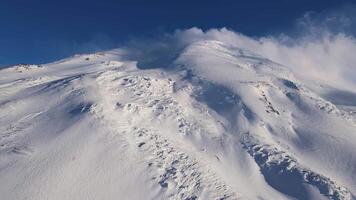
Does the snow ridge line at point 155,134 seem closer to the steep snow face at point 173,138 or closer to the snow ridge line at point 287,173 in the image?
the steep snow face at point 173,138

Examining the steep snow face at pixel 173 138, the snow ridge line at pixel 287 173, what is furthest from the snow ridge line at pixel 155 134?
the snow ridge line at pixel 287 173

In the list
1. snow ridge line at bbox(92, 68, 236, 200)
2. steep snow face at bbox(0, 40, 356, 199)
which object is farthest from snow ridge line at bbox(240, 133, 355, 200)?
snow ridge line at bbox(92, 68, 236, 200)

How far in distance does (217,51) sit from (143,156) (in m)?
76.9

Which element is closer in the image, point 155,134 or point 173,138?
point 155,134

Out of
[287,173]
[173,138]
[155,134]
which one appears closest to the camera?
[287,173]

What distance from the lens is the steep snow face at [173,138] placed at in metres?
62.2

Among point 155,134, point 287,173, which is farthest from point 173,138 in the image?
point 287,173

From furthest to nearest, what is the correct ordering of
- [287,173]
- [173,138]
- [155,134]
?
1. [173,138]
2. [155,134]
3. [287,173]

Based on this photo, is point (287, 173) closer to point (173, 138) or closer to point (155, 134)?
point (173, 138)

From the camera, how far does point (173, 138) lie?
7556 centimetres

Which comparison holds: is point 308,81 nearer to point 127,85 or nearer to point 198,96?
point 198,96

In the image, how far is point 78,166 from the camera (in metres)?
64.6

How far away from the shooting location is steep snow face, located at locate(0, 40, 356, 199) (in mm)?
62219

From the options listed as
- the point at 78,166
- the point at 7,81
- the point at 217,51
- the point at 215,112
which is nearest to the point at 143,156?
the point at 78,166
